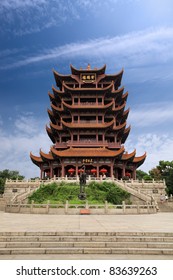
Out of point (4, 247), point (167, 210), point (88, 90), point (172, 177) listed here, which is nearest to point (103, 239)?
point (4, 247)

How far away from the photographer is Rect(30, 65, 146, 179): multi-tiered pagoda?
36156 millimetres

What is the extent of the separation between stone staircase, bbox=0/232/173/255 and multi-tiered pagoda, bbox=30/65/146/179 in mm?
26289

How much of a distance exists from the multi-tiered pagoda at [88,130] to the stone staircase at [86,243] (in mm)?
26289

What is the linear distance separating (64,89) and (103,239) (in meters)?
37.5

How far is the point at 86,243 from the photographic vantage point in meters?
7.16

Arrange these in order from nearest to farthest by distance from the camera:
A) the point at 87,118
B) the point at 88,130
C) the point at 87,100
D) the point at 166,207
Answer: the point at 166,207 → the point at 88,130 → the point at 87,118 → the point at 87,100

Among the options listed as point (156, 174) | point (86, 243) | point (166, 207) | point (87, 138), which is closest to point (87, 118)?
point (87, 138)

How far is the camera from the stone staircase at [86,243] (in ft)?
22.2

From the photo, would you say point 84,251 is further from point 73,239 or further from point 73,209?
point 73,209

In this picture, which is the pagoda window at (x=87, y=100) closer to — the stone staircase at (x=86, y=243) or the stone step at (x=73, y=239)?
the stone staircase at (x=86, y=243)

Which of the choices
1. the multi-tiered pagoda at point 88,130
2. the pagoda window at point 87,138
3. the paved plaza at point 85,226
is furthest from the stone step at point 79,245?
the pagoda window at point 87,138

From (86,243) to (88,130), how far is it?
33386 millimetres

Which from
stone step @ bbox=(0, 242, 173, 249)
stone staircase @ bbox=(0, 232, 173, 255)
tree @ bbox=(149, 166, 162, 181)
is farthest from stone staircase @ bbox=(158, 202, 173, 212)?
tree @ bbox=(149, 166, 162, 181)
